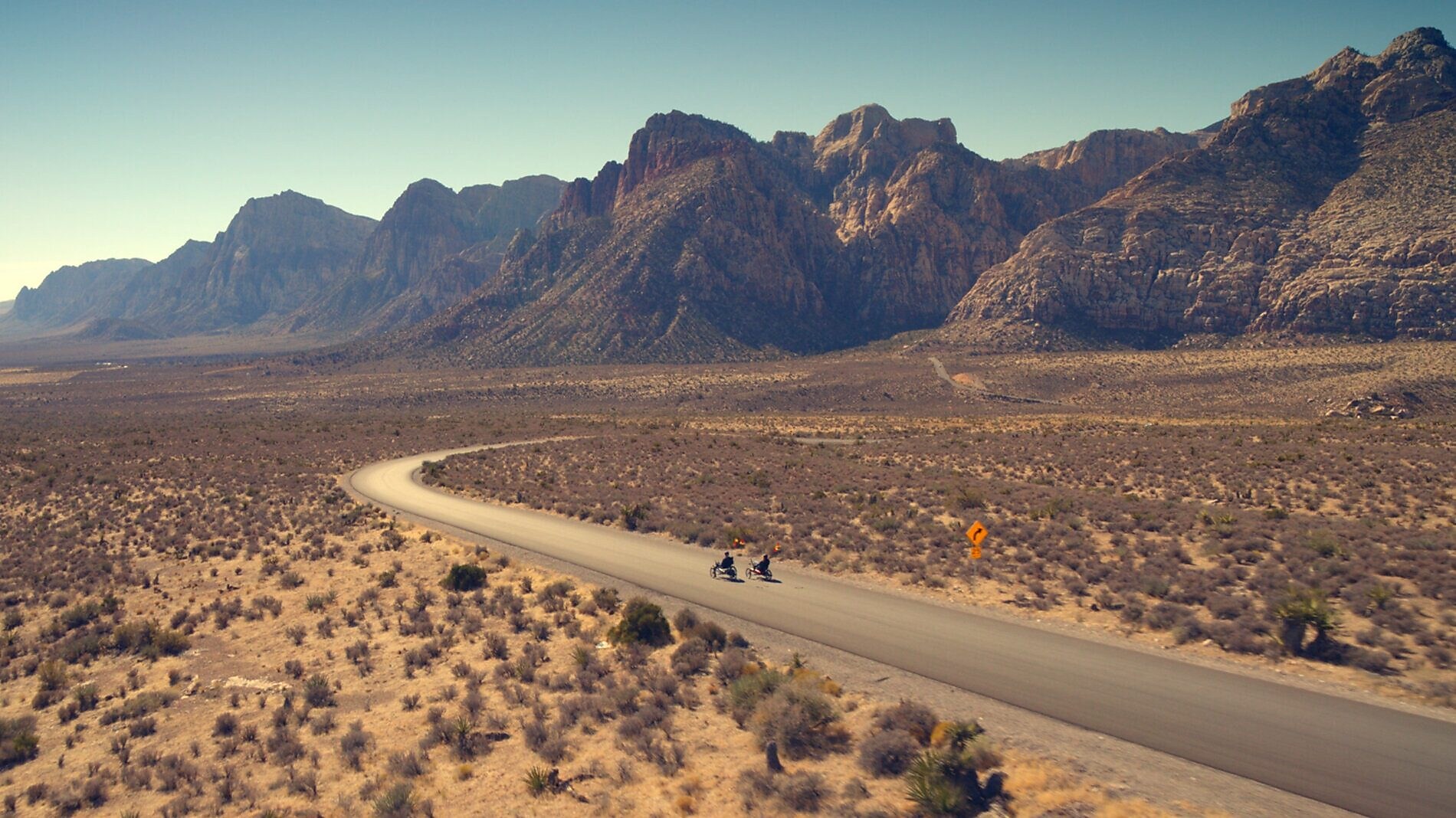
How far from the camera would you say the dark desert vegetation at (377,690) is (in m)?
11.7

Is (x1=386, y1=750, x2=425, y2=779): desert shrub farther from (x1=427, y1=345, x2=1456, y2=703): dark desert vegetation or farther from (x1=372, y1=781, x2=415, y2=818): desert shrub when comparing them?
(x1=427, y1=345, x2=1456, y2=703): dark desert vegetation

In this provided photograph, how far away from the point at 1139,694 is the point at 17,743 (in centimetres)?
2082

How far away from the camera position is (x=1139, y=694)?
1369 centimetres

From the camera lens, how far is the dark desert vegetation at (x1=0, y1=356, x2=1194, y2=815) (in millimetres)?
11672

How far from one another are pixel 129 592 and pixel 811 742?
22543 millimetres

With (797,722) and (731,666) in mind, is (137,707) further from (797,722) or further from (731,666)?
(797,722)

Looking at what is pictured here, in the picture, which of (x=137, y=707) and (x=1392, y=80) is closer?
(x=137, y=707)

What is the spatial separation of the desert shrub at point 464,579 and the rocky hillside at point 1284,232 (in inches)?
3846

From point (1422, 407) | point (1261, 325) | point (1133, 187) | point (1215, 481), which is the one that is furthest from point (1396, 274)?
→ point (1215, 481)

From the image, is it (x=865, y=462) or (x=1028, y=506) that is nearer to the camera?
(x=1028, y=506)

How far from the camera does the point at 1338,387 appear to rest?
6362 centimetres

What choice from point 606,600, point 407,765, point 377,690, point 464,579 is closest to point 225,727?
point 377,690

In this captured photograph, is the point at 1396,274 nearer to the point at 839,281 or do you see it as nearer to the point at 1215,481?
the point at 1215,481

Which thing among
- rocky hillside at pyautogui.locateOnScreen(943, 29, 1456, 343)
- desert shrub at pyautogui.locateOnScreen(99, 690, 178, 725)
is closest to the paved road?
desert shrub at pyautogui.locateOnScreen(99, 690, 178, 725)
